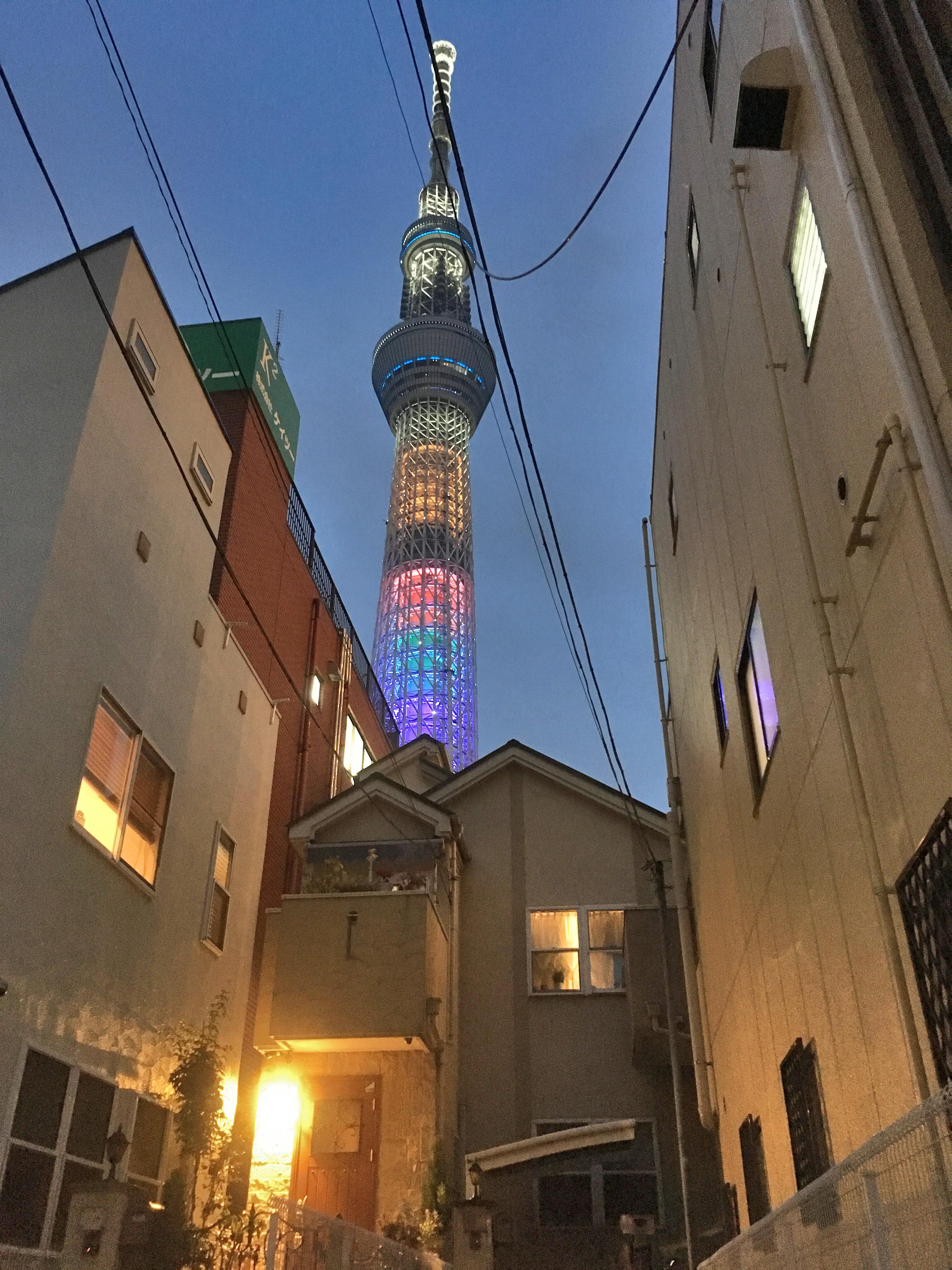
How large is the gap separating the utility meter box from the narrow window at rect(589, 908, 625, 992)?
9368mm

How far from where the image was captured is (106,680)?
33.2ft

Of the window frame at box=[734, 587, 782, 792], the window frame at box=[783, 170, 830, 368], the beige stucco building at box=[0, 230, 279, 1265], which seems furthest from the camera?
the beige stucco building at box=[0, 230, 279, 1265]

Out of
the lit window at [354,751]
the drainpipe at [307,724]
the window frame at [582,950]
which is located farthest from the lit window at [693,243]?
the lit window at [354,751]

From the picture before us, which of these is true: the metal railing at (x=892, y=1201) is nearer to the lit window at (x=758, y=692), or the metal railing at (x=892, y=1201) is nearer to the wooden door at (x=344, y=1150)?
the lit window at (x=758, y=692)

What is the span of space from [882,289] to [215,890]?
11.1 metres

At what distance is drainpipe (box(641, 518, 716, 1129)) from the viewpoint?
41.7ft

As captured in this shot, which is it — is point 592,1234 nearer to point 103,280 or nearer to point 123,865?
point 123,865

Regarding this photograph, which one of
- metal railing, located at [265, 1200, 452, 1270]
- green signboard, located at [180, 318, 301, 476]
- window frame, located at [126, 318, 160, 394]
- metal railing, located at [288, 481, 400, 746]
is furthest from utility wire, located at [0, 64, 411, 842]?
metal railing, located at [265, 1200, 452, 1270]

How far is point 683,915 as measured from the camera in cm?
Answer: 1395

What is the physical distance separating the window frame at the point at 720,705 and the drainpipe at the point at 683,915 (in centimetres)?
425

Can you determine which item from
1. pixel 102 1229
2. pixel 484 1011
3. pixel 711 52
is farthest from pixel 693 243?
pixel 484 1011

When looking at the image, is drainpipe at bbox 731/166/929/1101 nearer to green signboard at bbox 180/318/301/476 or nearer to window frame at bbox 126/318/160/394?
Answer: window frame at bbox 126/318/160/394

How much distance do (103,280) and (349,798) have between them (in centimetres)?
990

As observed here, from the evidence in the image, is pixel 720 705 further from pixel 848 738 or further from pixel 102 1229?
pixel 102 1229
